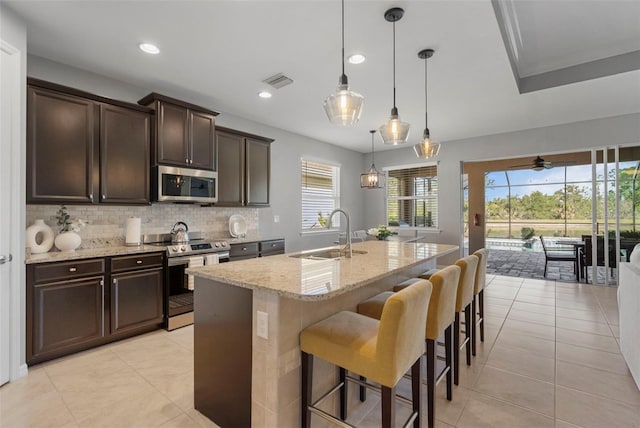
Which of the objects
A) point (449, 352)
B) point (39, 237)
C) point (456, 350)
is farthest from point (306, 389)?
point (39, 237)

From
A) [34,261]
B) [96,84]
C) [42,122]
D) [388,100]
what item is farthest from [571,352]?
[96,84]

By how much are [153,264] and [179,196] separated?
2.69ft

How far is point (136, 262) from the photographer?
3.01 metres

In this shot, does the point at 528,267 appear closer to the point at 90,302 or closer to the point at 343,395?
the point at 343,395

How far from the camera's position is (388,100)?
13.1 ft

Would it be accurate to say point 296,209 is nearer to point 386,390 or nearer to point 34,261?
point 34,261

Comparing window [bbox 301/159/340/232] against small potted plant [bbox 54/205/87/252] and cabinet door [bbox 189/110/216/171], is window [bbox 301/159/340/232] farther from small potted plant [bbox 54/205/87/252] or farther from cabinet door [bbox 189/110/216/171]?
small potted plant [bbox 54/205/87/252]

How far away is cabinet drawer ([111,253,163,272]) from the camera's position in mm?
2871

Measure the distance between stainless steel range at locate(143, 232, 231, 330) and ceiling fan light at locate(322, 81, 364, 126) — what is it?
2274mm

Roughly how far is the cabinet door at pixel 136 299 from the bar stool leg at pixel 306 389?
7.42 feet

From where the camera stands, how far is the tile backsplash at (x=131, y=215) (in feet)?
9.74

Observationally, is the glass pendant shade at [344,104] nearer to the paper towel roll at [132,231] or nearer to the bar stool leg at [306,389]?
the bar stool leg at [306,389]

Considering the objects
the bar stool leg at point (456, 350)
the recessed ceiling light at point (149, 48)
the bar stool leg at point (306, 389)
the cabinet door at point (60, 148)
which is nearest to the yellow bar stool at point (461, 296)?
the bar stool leg at point (456, 350)

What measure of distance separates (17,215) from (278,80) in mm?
2628
